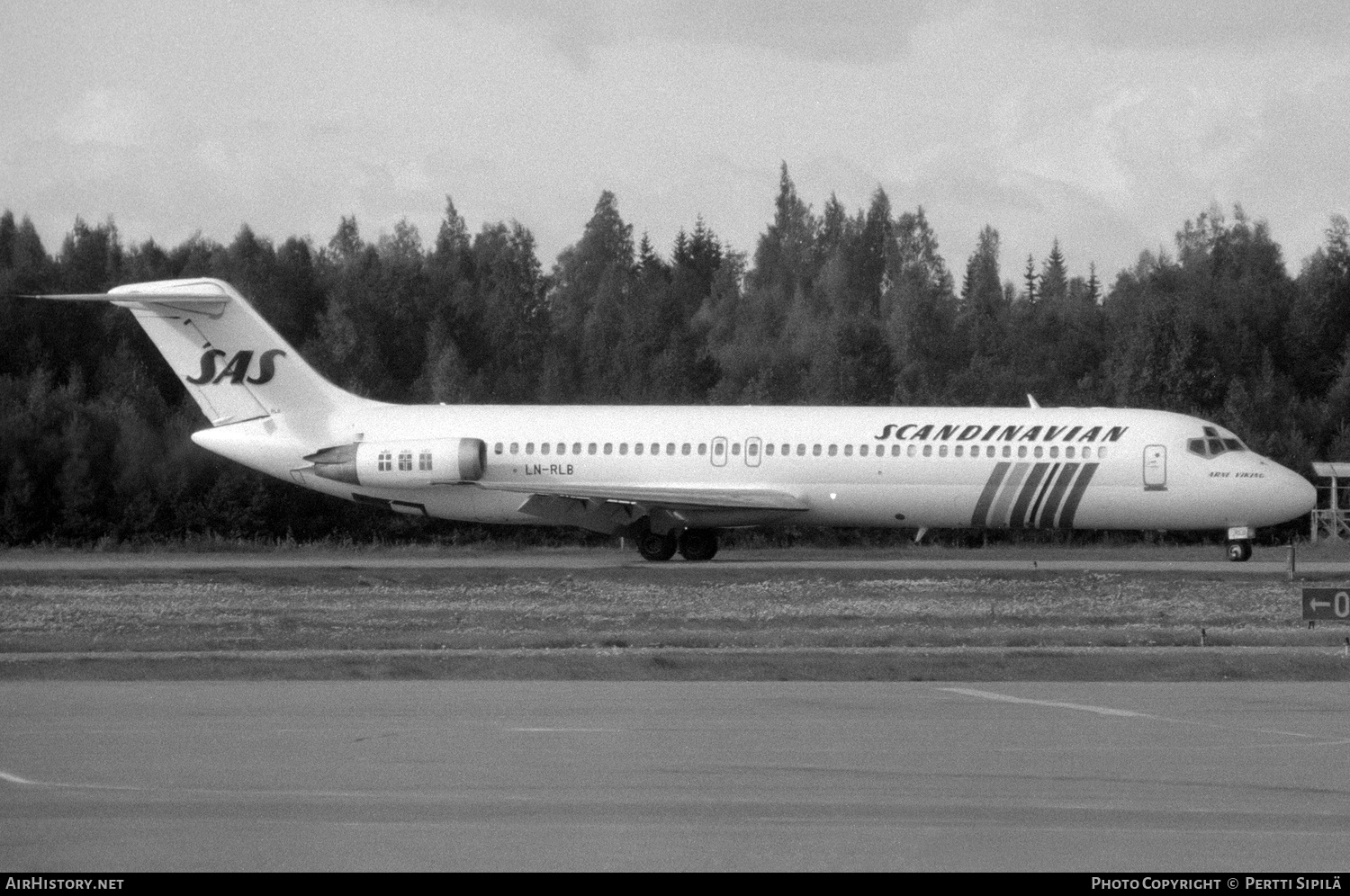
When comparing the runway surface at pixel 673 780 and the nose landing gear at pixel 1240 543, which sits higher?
the nose landing gear at pixel 1240 543

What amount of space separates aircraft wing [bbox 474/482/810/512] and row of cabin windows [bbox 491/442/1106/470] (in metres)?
0.75

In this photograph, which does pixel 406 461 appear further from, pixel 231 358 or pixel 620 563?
pixel 620 563

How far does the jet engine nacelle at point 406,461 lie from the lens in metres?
38.0

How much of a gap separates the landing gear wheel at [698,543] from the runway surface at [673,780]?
2166 cm

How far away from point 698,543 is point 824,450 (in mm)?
3274

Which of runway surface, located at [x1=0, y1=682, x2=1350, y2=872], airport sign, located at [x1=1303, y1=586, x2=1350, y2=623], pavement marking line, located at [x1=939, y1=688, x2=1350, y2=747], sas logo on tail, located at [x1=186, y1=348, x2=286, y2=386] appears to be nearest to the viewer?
runway surface, located at [x1=0, y1=682, x2=1350, y2=872]

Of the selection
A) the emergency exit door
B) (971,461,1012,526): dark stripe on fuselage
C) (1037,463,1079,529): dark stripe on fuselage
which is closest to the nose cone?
the emergency exit door

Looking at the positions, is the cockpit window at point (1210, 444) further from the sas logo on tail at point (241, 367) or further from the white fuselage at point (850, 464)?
the sas logo on tail at point (241, 367)

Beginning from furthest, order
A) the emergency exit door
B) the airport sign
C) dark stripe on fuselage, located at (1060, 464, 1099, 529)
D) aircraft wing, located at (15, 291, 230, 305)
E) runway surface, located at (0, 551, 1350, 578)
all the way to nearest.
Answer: aircraft wing, located at (15, 291, 230, 305), dark stripe on fuselage, located at (1060, 464, 1099, 529), the emergency exit door, runway surface, located at (0, 551, 1350, 578), the airport sign

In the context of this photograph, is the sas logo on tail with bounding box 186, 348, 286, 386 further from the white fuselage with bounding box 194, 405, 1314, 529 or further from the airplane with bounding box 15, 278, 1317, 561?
the white fuselage with bounding box 194, 405, 1314, 529

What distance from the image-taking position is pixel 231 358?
39.7 meters

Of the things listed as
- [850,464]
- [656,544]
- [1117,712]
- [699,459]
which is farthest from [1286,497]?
[1117,712]

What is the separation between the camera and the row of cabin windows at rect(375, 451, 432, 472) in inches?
1502

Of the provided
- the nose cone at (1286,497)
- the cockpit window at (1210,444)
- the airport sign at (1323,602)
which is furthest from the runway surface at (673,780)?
the cockpit window at (1210,444)
